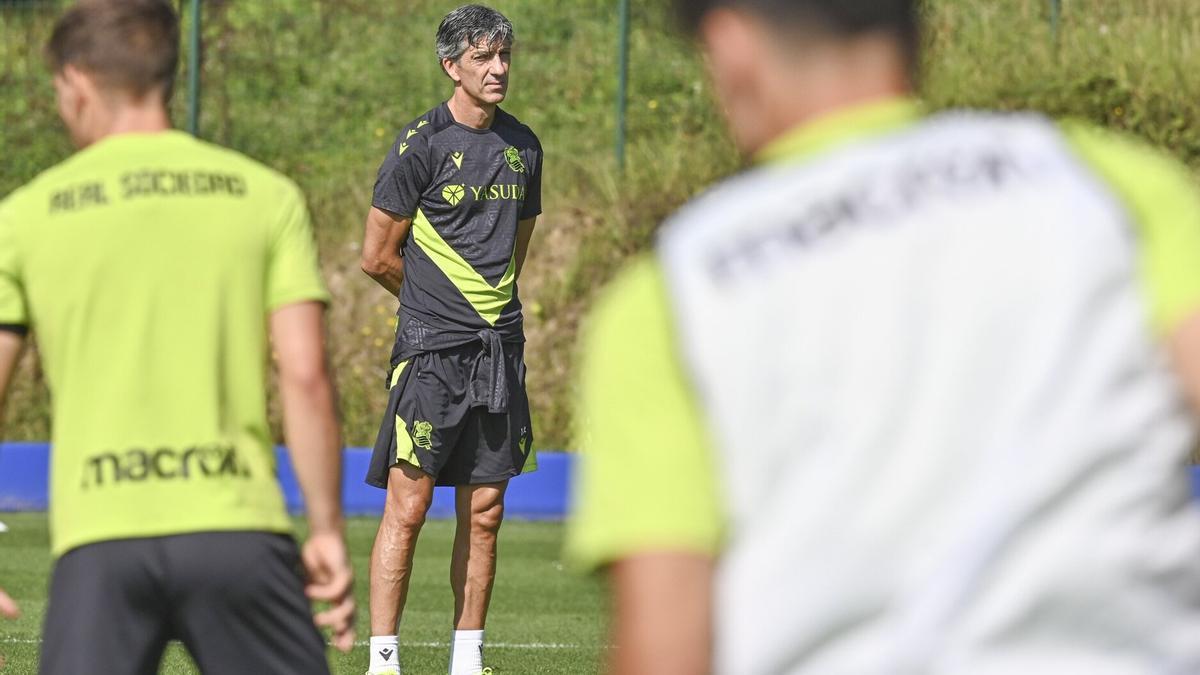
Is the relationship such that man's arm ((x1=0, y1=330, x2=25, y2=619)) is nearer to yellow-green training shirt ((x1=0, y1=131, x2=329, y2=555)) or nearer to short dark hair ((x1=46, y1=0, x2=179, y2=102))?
yellow-green training shirt ((x1=0, y1=131, x2=329, y2=555))

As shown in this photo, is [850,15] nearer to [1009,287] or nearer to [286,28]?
[1009,287]

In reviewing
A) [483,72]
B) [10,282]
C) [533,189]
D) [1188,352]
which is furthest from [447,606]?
[1188,352]

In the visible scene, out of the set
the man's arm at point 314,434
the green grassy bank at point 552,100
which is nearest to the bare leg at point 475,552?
the man's arm at point 314,434

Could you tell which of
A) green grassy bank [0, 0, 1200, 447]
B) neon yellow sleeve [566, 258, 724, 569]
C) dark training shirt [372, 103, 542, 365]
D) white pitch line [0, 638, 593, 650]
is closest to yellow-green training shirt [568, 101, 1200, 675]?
neon yellow sleeve [566, 258, 724, 569]

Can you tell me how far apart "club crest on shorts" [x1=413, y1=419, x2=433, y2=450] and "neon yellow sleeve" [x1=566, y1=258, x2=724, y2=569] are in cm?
594

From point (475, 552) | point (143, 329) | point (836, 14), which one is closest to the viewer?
point (836, 14)

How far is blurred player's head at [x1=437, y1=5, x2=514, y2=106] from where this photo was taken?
26.7 ft

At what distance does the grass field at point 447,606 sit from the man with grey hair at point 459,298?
1.58 feet

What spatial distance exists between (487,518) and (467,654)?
0.56 metres

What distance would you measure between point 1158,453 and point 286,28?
18.6m

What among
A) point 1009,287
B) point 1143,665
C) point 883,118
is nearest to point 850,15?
point 883,118

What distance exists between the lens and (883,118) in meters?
2.14

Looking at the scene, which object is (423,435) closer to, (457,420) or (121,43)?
(457,420)

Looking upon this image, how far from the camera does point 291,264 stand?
3.84m
